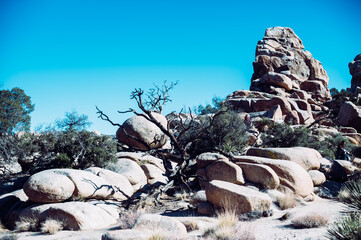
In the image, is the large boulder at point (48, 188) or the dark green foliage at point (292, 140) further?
the dark green foliage at point (292, 140)

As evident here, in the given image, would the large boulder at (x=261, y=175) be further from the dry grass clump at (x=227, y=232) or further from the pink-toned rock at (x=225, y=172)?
the dry grass clump at (x=227, y=232)

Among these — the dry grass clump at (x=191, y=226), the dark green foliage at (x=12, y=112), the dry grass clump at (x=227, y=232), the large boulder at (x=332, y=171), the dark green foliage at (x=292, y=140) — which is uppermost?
the dark green foliage at (x=12, y=112)

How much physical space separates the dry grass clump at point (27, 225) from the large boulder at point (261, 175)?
26.2ft

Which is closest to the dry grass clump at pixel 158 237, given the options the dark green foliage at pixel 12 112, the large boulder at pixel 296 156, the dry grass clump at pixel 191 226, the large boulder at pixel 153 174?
the dry grass clump at pixel 191 226

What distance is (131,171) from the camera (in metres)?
13.6

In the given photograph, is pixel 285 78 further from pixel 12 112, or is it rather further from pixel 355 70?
pixel 12 112

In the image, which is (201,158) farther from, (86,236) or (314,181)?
(86,236)

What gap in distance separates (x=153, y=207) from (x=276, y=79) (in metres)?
38.1

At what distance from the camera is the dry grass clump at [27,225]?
8.65 meters

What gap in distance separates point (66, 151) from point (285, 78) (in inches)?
1509

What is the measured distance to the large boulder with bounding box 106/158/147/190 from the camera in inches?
522

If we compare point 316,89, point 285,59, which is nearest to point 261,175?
point 316,89

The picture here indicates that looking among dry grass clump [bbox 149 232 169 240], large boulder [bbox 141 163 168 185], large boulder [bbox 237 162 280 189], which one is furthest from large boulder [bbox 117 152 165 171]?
dry grass clump [bbox 149 232 169 240]

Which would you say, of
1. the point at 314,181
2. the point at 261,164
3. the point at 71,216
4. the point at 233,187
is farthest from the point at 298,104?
the point at 71,216
